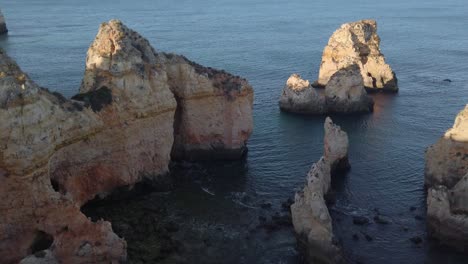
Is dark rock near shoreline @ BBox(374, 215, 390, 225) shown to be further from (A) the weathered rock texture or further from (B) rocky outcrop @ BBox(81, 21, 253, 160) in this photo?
(A) the weathered rock texture

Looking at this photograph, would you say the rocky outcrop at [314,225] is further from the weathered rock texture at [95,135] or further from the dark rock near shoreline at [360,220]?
the weathered rock texture at [95,135]

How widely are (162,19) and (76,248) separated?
138m

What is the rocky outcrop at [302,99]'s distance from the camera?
82.1 meters

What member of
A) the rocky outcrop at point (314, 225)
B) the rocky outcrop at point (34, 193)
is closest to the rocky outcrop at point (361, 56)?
the rocky outcrop at point (314, 225)

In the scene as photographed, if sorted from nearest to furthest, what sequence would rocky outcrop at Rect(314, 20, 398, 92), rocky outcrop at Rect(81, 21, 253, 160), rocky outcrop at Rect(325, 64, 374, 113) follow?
rocky outcrop at Rect(81, 21, 253, 160) → rocky outcrop at Rect(325, 64, 374, 113) → rocky outcrop at Rect(314, 20, 398, 92)

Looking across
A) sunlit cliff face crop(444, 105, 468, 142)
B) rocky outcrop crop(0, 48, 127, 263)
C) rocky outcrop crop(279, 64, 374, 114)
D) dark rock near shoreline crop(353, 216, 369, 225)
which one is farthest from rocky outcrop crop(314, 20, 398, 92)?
rocky outcrop crop(0, 48, 127, 263)

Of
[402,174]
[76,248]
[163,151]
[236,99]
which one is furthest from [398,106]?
[76,248]

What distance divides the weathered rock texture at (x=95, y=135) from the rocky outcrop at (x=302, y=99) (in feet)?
69.1

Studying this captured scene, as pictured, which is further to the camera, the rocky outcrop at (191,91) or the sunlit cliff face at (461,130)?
the rocky outcrop at (191,91)

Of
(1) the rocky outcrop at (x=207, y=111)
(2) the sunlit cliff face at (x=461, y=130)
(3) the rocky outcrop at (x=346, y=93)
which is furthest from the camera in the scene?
(3) the rocky outcrop at (x=346, y=93)

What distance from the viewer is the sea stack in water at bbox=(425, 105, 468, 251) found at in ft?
147

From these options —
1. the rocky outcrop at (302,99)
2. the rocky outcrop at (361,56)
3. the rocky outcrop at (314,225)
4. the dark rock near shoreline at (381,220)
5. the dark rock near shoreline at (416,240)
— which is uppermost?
the rocky outcrop at (361,56)

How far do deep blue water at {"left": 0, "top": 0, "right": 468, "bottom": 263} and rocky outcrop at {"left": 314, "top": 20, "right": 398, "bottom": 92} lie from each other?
4.66m

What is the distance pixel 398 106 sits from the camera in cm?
8812
